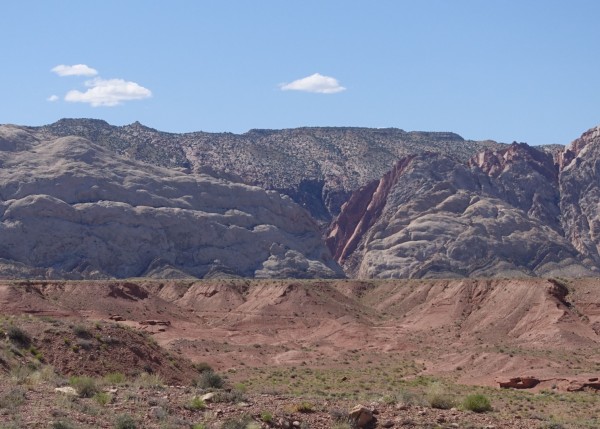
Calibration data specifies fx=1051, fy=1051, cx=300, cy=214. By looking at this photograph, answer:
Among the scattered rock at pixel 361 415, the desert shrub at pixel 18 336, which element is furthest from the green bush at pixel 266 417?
the desert shrub at pixel 18 336

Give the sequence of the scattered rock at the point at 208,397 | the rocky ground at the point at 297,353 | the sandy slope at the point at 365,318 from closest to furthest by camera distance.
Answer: the rocky ground at the point at 297,353 → the scattered rock at the point at 208,397 → the sandy slope at the point at 365,318

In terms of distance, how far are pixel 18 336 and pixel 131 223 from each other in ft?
421

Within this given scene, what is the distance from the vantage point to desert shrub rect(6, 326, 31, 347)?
4119 centimetres

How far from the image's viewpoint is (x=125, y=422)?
22516 mm

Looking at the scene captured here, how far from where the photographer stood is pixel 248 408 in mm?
25047

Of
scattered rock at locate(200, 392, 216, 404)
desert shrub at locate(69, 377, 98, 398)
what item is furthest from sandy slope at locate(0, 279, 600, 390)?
desert shrub at locate(69, 377, 98, 398)

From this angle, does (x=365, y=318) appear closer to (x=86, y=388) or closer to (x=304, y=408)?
(x=86, y=388)

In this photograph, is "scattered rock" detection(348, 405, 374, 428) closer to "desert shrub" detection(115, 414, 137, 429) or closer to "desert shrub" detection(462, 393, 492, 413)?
"desert shrub" detection(115, 414, 137, 429)

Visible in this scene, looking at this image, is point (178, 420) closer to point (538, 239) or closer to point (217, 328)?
point (217, 328)

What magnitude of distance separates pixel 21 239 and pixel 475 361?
100.0 meters

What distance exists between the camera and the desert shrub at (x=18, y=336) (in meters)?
41.2

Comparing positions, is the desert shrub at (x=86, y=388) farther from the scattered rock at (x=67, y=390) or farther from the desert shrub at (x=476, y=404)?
the desert shrub at (x=476, y=404)

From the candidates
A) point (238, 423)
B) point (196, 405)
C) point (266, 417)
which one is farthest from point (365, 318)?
point (238, 423)

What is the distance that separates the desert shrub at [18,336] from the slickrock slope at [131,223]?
104265mm
